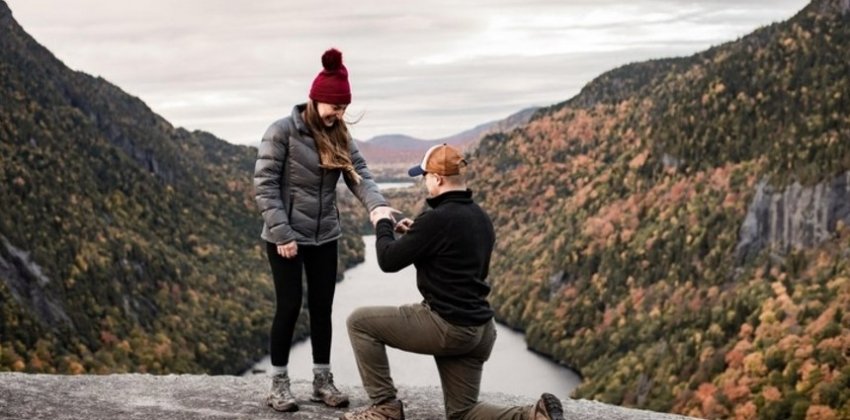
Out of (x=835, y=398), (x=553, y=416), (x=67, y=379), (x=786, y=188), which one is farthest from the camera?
(x=786, y=188)

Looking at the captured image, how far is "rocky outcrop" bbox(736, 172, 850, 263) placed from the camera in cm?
12381

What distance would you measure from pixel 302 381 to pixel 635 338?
438 feet

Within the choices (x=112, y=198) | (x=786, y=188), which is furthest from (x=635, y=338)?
(x=112, y=198)

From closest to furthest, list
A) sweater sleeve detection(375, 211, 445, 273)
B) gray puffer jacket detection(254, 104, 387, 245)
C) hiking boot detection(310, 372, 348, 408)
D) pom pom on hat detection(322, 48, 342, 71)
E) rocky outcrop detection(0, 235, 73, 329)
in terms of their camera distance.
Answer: sweater sleeve detection(375, 211, 445, 273) → pom pom on hat detection(322, 48, 342, 71) → gray puffer jacket detection(254, 104, 387, 245) → hiking boot detection(310, 372, 348, 408) → rocky outcrop detection(0, 235, 73, 329)

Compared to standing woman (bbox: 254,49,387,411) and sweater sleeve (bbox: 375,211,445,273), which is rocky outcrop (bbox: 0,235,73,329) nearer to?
standing woman (bbox: 254,49,387,411)

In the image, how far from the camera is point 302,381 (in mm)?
13391

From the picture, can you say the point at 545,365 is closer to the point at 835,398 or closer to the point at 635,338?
the point at 635,338

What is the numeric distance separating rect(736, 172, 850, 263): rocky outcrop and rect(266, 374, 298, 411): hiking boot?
4837 inches

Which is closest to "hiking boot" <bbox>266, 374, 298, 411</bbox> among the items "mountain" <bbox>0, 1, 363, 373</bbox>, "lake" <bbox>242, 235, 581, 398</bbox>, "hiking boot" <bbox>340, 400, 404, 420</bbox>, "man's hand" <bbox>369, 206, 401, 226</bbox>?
"hiking boot" <bbox>340, 400, 404, 420</bbox>

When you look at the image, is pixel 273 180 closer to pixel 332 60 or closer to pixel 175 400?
pixel 332 60

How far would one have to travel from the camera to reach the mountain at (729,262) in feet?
349

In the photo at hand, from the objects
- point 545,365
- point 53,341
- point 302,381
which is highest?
point 302,381

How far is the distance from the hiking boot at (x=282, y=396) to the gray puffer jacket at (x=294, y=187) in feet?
5.75

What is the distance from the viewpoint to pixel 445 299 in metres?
9.39
